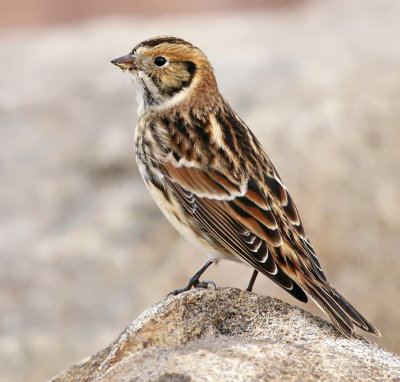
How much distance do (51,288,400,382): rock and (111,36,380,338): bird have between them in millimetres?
315

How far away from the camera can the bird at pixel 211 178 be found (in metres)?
6.38

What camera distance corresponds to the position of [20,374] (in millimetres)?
10508

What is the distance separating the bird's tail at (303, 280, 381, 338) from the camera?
18.7 ft

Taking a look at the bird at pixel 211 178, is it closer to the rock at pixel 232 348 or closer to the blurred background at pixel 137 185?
the rock at pixel 232 348

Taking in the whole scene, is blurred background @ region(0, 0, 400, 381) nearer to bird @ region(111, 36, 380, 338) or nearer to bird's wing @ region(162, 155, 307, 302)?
bird @ region(111, 36, 380, 338)

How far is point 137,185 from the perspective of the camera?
12148 millimetres

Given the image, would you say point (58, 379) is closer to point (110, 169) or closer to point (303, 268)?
point (303, 268)

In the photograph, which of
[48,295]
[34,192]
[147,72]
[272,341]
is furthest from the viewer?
[34,192]

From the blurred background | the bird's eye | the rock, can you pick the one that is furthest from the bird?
the blurred background

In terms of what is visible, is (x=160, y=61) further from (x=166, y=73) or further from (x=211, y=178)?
(x=211, y=178)

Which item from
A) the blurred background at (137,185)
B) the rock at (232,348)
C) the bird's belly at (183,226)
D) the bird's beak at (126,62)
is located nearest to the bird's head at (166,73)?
the bird's beak at (126,62)

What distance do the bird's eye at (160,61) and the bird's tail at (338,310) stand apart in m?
2.26

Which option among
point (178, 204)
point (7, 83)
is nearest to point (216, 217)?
point (178, 204)

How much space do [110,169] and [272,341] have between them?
728 cm
